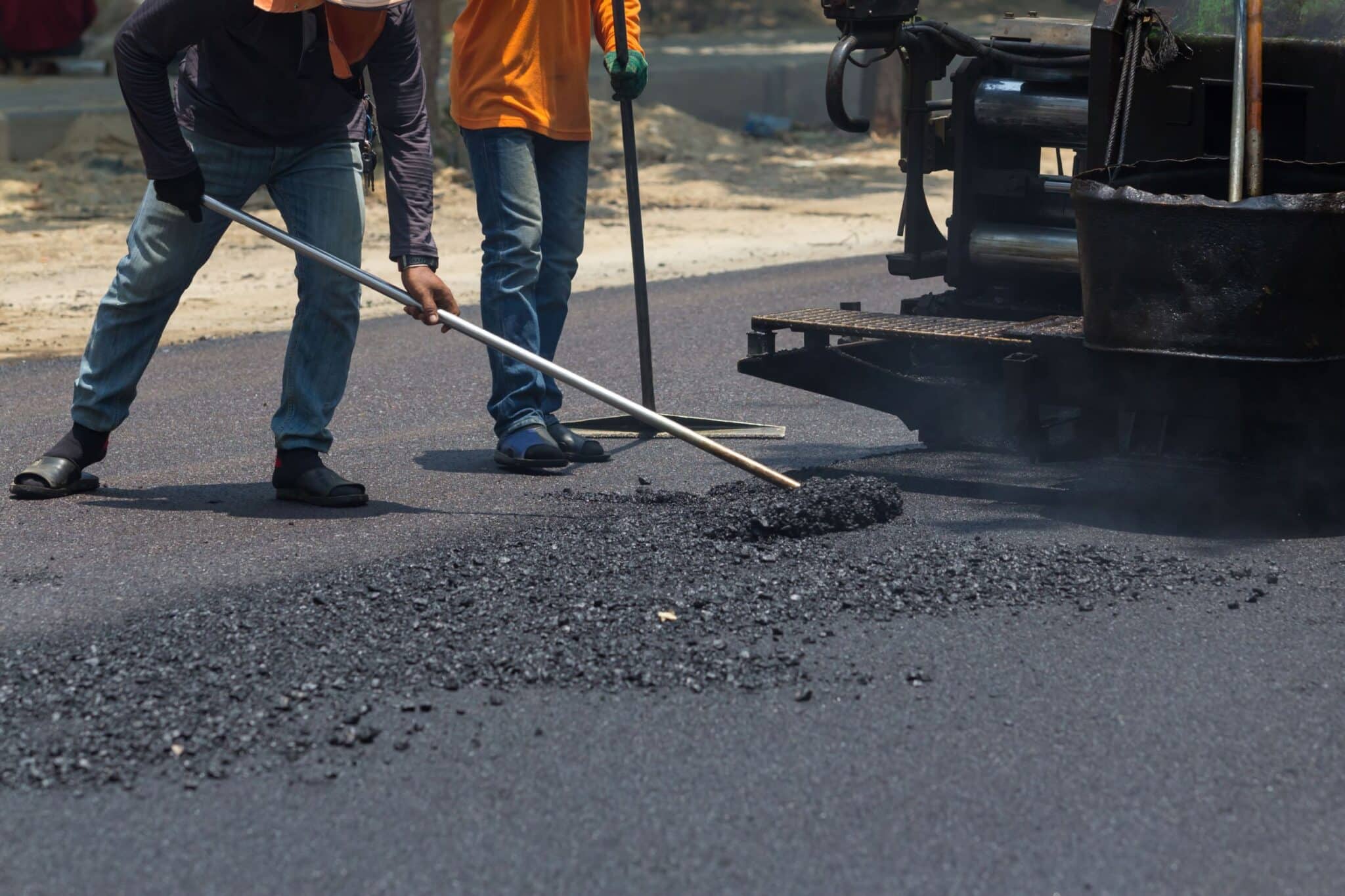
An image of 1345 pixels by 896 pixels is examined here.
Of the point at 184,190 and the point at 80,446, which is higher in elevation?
the point at 184,190

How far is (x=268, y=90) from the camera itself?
4441 mm

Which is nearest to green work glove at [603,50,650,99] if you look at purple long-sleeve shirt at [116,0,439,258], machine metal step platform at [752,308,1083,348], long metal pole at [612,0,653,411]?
long metal pole at [612,0,653,411]

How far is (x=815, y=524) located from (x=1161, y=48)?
1.49m

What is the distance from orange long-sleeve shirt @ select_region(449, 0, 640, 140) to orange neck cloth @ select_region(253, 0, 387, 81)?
665 mm

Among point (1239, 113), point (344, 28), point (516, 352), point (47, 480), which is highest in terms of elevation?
point (344, 28)

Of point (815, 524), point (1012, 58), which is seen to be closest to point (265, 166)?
point (815, 524)

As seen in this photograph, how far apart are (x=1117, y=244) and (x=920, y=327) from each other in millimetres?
788

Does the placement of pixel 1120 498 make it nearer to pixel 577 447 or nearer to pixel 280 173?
pixel 577 447

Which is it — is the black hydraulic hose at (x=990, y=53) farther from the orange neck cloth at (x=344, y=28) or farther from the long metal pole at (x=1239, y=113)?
the orange neck cloth at (x=344, y=28)

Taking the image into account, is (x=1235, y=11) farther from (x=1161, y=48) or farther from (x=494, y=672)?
(x=494, y=672)

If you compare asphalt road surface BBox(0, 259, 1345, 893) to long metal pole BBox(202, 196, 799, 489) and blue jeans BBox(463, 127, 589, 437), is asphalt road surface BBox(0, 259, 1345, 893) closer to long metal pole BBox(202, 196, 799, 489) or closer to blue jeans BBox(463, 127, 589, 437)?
long metal pole BBox(202, 196, 799, 489)

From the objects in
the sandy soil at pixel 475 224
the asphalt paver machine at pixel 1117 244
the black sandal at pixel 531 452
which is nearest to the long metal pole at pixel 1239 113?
the asphalt paver machine at pixel 1117 244

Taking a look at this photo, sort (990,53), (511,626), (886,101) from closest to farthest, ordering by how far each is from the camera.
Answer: (511,626)
(990,53)
(886,101)

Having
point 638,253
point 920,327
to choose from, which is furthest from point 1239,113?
point 638,253
